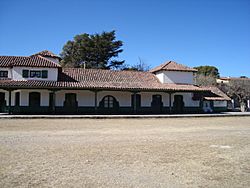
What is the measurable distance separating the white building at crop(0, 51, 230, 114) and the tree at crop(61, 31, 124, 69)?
15.0 m

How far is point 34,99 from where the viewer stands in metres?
26.7

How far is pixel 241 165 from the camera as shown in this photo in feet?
22.2

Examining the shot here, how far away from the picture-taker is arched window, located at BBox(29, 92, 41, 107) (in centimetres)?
2655

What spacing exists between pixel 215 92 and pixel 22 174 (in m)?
32.6

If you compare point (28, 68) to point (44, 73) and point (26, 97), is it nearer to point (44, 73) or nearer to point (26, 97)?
point (44, 73)

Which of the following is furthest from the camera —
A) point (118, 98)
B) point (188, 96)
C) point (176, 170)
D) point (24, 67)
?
point (188, 96)

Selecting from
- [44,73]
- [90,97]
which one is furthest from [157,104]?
[44,73]

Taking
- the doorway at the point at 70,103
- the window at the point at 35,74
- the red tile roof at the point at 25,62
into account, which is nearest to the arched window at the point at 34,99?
the window at the point at 35,74

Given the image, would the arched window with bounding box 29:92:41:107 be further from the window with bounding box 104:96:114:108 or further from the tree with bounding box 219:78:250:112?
the tree with bounding box 219:78:250:112

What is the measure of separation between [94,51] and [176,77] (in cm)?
1942

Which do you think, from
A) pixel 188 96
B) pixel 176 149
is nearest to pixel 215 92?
pixel 188 96

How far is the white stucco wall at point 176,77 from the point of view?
31.3m

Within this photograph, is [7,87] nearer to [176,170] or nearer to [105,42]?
[176,170]

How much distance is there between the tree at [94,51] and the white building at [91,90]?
15.0 meters
